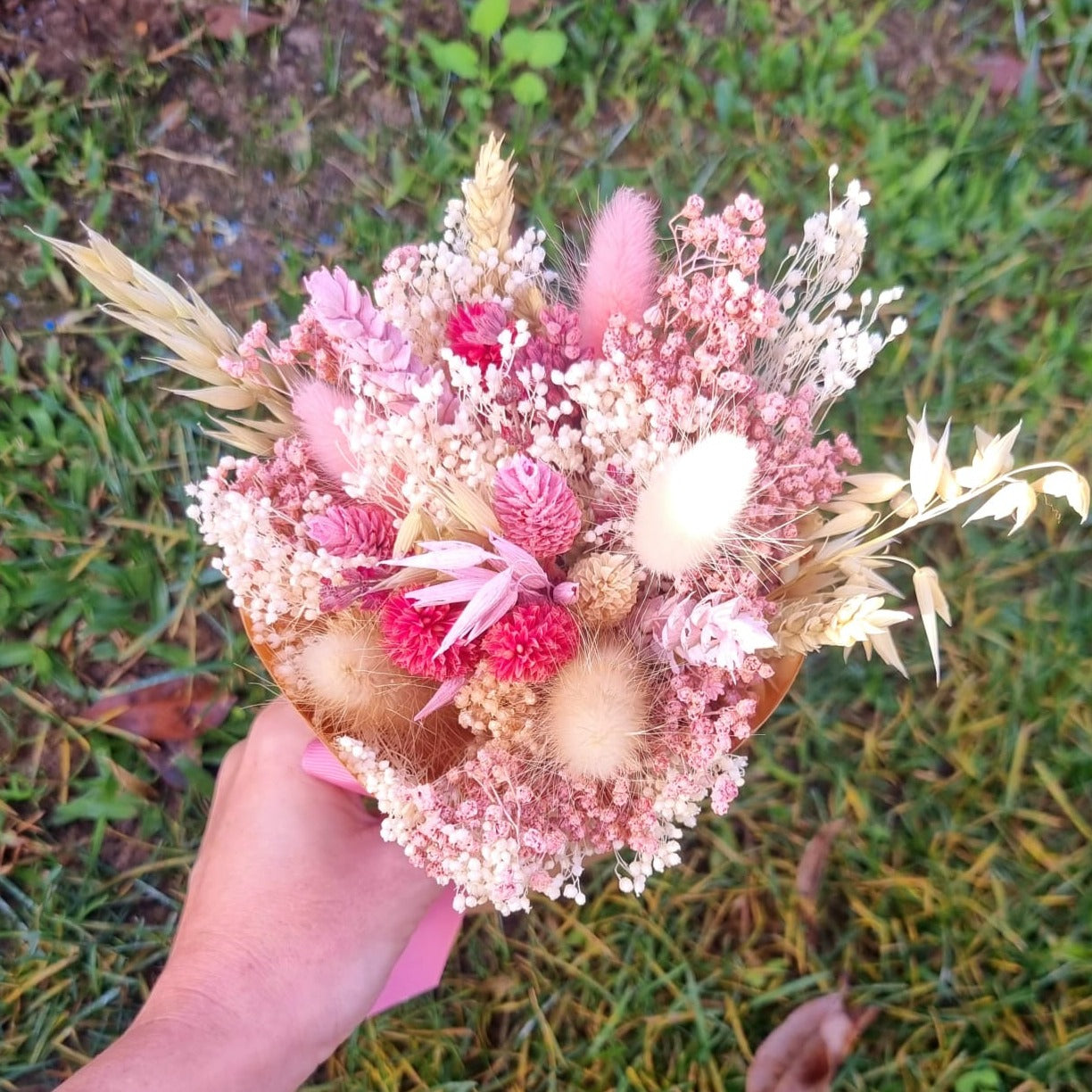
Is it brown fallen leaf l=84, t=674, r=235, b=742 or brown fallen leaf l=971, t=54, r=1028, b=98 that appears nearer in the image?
brown fallen leaf l=84, t=674, r=235, b=742

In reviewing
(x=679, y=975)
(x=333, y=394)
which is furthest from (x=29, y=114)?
(x=679, y=975)

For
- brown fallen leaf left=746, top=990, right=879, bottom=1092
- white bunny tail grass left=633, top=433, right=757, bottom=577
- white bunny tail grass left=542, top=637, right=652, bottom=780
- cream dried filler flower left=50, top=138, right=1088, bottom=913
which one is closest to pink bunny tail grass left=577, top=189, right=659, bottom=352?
cream dried filler flower left=50, top=138, right=1088, bottom=913

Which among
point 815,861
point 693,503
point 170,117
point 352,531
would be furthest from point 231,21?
point 815,861

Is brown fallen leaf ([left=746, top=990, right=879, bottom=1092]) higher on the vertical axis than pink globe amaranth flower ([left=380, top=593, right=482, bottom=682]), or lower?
lower

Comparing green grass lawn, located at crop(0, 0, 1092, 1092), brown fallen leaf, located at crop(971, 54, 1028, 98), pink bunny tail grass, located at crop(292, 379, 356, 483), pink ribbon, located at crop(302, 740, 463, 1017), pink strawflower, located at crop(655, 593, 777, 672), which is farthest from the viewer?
brown fallen leaf, located at crop(971, 54, 1028, 98)

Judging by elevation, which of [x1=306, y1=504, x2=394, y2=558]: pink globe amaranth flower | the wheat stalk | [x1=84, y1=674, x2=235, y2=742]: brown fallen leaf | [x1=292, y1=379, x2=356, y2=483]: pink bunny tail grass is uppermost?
the wheat stalk

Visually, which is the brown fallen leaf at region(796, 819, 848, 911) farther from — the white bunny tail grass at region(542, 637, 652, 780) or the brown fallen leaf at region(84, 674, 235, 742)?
the brown fallen leaf at region(84, 674, 235, 742)

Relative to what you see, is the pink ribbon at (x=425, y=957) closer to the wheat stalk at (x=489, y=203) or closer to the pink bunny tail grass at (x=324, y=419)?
the pink bunny tail grass at (x=324, y=419)
